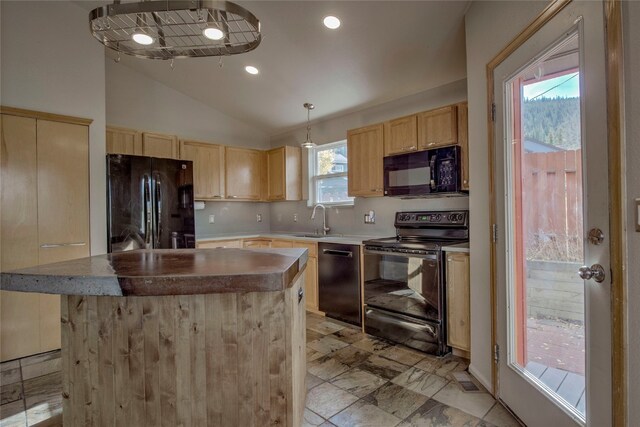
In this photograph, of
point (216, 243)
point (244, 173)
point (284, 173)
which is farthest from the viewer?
point (244, 173)

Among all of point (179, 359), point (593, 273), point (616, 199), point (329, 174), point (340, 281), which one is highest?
point (329, 174)

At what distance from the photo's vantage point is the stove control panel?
3.00 metres

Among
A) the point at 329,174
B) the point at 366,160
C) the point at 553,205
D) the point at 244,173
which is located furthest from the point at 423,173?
the point at 244,173

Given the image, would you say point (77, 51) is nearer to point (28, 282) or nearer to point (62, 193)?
point (62, 193)

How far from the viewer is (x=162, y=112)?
4367mm

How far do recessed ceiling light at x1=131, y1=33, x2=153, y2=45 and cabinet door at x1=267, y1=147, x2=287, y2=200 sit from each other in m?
3.07

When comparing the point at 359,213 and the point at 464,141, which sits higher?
the point at 464,141

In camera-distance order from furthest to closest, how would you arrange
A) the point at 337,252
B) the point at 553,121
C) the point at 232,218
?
1. the point at 232,218
2. the point at 337,252
3. the point at 553,121

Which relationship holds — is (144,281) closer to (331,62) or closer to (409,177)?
(409,177)

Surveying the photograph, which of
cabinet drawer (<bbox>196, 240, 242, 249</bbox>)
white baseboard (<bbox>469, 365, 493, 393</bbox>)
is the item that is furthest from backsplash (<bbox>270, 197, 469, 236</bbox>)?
white baseboard (<bbox>469, 365, 493, 393</bbox>)

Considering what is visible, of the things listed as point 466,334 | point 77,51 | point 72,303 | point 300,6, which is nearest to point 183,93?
point 77,51

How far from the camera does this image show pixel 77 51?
314cm

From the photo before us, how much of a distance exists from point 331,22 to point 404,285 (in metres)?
2.38

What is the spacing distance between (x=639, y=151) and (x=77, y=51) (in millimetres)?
4277
